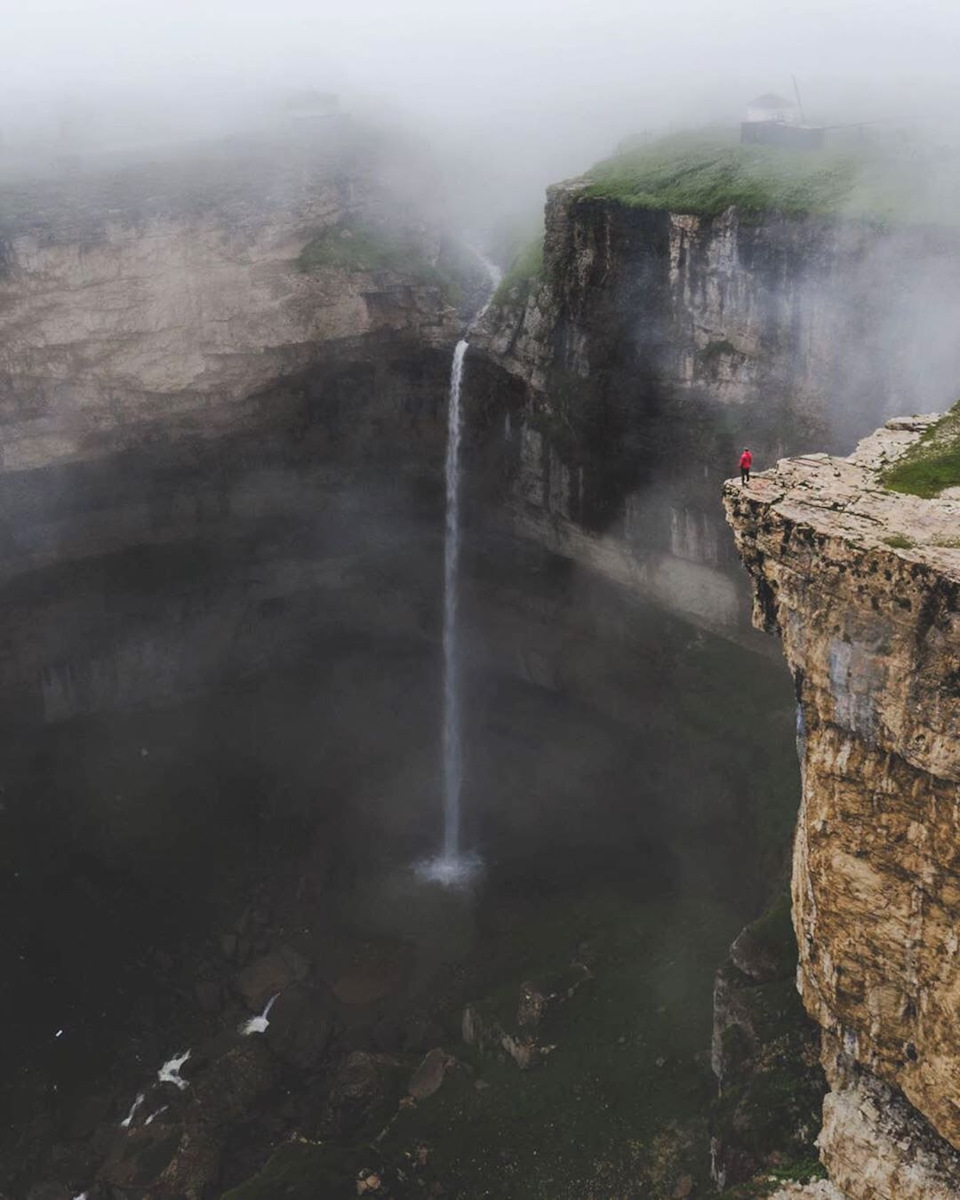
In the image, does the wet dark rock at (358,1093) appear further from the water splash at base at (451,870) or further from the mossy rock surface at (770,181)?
the mossy rock surface at (770,181)

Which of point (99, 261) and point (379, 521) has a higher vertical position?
point (99, 261)

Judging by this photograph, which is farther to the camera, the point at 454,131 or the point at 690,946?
Answer: the point at 454,131

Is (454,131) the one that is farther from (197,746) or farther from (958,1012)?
(958,1012)

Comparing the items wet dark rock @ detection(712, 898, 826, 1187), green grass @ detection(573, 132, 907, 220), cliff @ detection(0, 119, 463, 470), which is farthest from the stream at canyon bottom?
green grass @ detection(573, 132, 907, 220)

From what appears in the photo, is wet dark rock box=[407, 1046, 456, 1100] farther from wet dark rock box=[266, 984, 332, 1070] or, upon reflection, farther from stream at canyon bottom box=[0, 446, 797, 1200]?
wet dark rock box=[266, 984, 332, 1070]

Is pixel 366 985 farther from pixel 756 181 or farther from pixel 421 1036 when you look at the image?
pixel 756 181

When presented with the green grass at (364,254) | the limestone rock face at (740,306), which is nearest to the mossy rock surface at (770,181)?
the limestone rock face at (740,306)

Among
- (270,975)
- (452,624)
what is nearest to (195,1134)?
(270,975)

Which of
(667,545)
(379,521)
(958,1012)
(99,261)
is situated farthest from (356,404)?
(958,1012)
